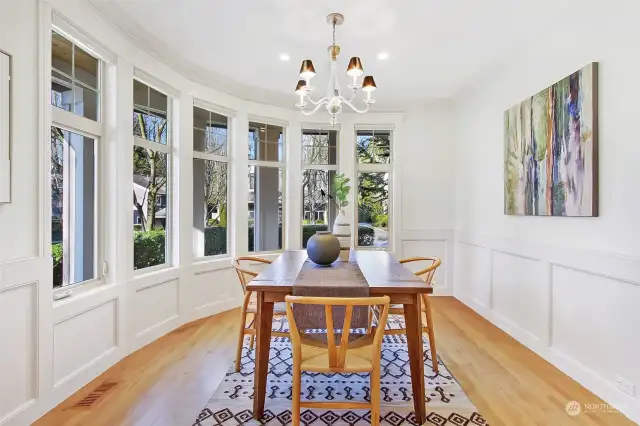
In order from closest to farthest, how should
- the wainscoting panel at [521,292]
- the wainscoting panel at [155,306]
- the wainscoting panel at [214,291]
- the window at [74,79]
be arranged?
the window at [74,79], the wainscoting panel at [521,292], the wainscoting panel at [155,306], the wainscoting panel at [214,291]

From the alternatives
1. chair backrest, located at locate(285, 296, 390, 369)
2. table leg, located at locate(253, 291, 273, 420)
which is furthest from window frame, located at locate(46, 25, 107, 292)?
chair backrest, located at locate(285, 296, 390, 369)

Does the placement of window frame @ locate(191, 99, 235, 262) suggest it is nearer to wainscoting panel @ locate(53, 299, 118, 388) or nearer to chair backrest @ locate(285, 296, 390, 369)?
wainscoting panel @ locate(53, 299, 118, 388)

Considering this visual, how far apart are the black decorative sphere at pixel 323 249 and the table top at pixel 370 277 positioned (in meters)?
0.09

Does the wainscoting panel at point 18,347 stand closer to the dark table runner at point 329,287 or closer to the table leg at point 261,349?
the table leg at point 261,349

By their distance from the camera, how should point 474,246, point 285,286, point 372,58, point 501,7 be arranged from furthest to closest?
point 474,246
point 372,58
point 501,7
point 285,286

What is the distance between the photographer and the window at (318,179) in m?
5.42

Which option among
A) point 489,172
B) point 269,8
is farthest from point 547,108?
point 269,8

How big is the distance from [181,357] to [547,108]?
12.0ft

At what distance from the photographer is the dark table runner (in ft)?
6.71

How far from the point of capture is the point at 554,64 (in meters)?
3.02

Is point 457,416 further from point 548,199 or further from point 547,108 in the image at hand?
point 547,108

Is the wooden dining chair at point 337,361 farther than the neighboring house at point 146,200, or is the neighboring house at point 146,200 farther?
the neighboring house at point 146,200

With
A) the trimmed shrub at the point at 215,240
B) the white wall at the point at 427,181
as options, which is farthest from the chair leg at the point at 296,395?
the white wall at the point at 427,181

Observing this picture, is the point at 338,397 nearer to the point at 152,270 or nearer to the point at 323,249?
the point at 323,249
